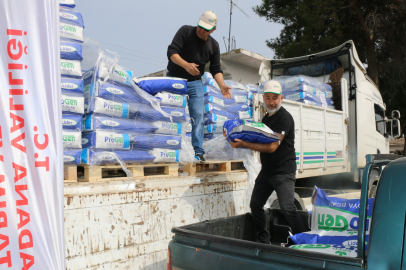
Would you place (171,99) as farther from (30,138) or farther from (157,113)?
(30,138)

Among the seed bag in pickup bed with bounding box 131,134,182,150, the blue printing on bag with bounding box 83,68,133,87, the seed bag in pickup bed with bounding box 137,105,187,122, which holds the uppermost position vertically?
the blue printing on bag with bounding box 83,68,133,87

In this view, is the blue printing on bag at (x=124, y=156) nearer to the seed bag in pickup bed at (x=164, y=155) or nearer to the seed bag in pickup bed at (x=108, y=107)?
the seed bag in pickup bed at (x=164, y=155)

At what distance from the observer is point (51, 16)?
1.96 meters

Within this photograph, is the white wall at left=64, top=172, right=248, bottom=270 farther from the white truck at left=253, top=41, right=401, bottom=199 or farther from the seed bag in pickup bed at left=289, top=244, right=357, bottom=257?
the white truck at left=253, top=41, right=401, bottom=199

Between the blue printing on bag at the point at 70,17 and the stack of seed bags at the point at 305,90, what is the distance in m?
3.98

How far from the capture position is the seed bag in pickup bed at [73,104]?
3.34m

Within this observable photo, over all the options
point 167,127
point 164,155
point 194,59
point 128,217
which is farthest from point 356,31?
point 128,217

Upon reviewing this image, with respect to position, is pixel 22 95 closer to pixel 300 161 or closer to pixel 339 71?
pixel 300 161

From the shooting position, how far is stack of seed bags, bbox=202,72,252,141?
532 centimetres

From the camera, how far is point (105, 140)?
3502mm

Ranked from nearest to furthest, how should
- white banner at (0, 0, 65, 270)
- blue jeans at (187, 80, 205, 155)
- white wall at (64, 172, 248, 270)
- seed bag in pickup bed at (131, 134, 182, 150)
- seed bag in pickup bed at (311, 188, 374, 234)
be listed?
white banner at (0, 0, 65, 270), seed bag in pickup bed at (311, 188, 374, 234), white wall at (64, 172, 248, 270), seed bag in pickup bed at (131, 134, 182, 150), blue jeans at (187, 80, 205, 155)

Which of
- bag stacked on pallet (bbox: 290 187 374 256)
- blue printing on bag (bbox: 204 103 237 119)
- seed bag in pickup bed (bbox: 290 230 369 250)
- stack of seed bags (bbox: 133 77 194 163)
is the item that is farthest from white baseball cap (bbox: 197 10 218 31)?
seed bag in pickup bed (bbox: 290 230 369 250)

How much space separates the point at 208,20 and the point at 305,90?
105 inches

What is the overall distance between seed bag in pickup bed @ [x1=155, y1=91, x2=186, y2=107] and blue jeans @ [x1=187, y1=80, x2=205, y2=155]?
0.27 meters
